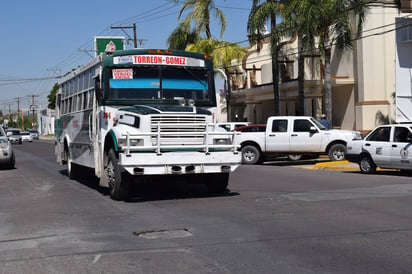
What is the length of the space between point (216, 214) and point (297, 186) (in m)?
4.70

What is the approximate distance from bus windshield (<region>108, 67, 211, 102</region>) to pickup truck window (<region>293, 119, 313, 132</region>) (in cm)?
967

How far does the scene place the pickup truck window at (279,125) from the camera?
22406 millimetres

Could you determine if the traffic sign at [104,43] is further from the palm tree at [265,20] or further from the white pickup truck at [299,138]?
the white pickup truck at [299,138]

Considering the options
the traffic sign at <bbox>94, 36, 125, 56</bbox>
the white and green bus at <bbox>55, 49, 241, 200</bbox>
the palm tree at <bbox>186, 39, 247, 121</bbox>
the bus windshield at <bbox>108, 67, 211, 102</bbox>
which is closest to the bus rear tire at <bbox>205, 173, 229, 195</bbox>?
the white and green bus at <bbox>55, 49, 241, 200</bbox>

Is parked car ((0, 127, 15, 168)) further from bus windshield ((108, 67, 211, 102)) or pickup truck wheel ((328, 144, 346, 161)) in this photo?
pickup truck wheel ((328, 144, 346, 161))

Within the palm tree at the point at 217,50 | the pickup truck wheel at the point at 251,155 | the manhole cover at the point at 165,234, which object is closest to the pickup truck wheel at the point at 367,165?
the pickup truck wheel at the point at 251,155

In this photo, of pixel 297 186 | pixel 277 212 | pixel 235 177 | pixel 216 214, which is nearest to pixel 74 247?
pixel 216 214

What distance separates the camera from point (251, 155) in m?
23.1

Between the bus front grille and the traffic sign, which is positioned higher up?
the traffic sign

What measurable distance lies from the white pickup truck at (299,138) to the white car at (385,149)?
379 cm

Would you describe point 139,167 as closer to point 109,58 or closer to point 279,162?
point 109,58

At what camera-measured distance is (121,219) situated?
996 cm

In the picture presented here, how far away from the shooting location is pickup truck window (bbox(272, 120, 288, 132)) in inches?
882

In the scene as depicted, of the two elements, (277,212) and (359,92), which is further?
(359,92)
